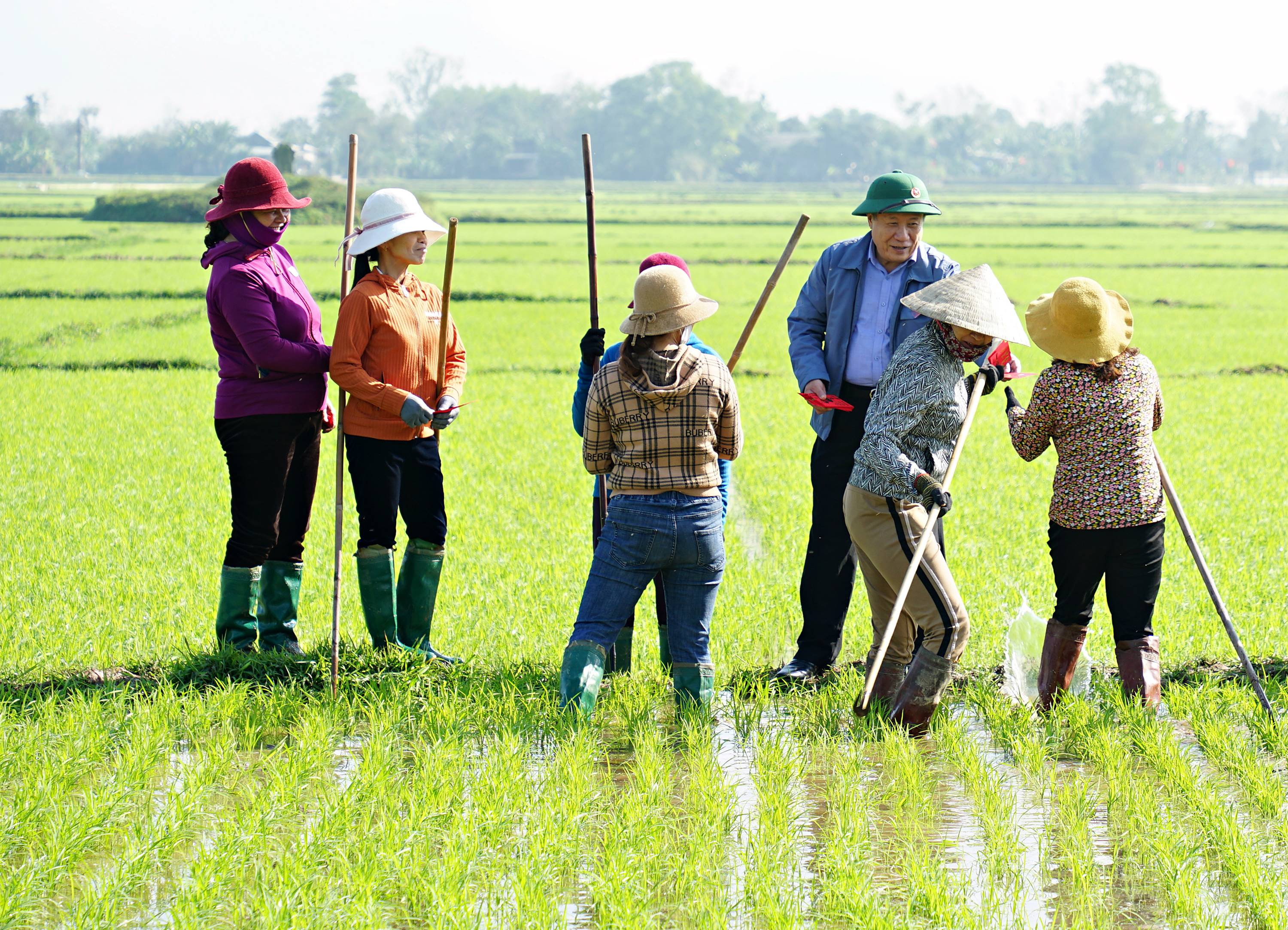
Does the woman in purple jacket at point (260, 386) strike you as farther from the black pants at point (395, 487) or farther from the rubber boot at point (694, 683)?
the rubber boot at point (694, 683)

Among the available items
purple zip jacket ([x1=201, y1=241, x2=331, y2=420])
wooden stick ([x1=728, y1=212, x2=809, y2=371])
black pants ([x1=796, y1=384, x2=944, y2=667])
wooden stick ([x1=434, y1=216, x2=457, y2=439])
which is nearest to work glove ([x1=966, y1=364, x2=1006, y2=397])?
black pants ([x1=796, y1=384, x2=944, y2=667])

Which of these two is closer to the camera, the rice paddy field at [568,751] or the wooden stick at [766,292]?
the rice paddy field at [568,751]

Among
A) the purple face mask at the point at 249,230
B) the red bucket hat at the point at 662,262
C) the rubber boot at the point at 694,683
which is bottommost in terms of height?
the rubber boot at the point at 694,683

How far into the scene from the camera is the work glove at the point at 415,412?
476 cm

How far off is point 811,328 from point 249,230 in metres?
2.26

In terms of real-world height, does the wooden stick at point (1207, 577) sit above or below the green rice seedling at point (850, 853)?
above

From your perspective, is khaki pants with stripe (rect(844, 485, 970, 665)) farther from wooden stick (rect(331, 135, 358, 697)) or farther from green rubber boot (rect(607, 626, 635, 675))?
wooden stick (rect(331, 135, 358, 697))

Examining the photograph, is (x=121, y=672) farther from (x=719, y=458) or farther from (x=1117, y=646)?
(x=1117, y=646)

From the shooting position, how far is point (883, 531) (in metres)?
4.43

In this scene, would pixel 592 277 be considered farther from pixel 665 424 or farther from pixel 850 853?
pixel 850 853

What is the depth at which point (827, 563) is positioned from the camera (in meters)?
5.21

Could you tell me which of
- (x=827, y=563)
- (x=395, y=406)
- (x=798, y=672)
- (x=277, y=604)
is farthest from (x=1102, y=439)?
(x=277, y=604)

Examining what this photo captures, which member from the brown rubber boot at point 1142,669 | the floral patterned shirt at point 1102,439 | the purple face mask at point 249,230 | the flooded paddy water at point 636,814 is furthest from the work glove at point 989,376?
the purple face mask at point 249,230

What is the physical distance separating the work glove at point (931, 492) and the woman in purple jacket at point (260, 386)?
237 cm
